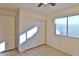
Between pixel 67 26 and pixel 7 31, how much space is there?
871mm

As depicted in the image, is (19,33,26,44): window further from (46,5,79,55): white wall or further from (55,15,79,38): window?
(55,15,79,38): window

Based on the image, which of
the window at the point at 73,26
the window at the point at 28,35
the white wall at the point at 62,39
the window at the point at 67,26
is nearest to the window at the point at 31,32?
the window at the point at 28,35

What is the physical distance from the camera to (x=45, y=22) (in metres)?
1.36

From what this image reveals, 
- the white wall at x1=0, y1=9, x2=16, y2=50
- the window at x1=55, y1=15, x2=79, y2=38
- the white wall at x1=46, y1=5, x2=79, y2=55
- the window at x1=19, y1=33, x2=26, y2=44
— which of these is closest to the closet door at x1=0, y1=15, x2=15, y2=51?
the white wall at x1=0, y1=9, x2=16, y2=50

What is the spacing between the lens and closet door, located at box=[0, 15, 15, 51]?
4.11ft

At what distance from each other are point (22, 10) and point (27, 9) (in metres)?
0.07

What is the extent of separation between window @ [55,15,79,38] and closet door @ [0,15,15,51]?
0.65m

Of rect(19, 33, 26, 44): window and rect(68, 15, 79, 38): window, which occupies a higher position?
rect(68, 15, 79, 38): window

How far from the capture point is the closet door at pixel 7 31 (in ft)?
4.11

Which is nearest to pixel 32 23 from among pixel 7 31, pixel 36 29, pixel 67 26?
pixel 36 29

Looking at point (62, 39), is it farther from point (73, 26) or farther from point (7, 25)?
point (7, 25)

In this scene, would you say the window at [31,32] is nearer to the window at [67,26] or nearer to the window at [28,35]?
the window at [28,35]

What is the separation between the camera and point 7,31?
4.25ft

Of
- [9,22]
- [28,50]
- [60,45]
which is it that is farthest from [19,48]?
[60,45]
